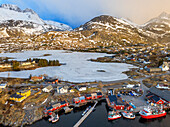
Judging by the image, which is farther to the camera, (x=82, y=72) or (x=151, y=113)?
(x=82, y=72)

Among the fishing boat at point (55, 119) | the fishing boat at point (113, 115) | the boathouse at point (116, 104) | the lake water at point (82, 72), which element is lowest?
the fishing boat at point (55, 119)

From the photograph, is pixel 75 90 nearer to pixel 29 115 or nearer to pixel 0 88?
pixel 29 115

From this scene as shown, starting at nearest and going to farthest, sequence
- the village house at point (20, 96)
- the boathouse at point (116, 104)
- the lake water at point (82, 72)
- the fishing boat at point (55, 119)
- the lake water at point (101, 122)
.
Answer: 1. the lake water at point (101, 122)
2. the fishing boat at point (55, 119)
3. the boathouse at point (116, 104)
4. the village house at point (20, 96)
5. the lake water at point (82, 72)

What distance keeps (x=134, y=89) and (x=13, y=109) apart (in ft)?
94.7

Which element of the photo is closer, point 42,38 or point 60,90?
point 60,90

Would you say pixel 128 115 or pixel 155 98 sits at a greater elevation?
pixel 155 98

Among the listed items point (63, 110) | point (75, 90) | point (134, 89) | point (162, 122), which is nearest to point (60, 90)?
point (75, 90)

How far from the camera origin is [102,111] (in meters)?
25.0

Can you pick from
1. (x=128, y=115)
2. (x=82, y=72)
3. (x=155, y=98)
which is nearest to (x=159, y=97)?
(x=155, y=98)

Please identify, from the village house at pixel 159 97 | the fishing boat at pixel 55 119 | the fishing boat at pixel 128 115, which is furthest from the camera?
the village house at pixel 159 97

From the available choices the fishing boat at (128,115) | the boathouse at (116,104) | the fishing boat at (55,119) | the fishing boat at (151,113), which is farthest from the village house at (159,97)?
the fishing boat at (55,119)

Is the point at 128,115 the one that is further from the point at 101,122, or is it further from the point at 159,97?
the point at 159,97

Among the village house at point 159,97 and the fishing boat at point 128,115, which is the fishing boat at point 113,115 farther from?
the village house at point 159,97

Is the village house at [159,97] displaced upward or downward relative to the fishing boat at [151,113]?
upward
